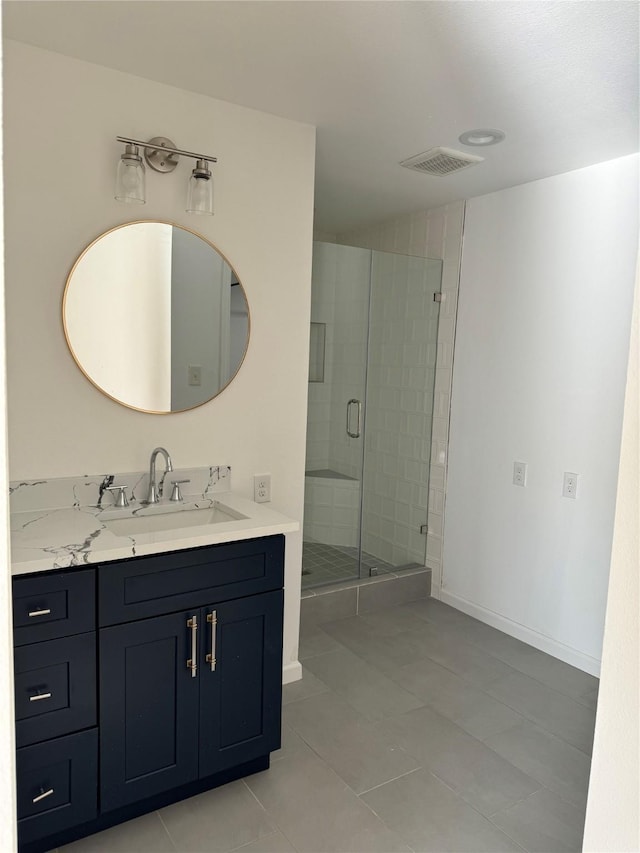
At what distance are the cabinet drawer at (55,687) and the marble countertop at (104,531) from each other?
232mm

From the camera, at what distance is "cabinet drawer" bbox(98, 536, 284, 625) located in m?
1.72

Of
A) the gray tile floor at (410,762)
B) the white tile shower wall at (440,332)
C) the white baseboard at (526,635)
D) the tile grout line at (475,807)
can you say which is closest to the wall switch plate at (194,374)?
the gray tile floor at (410,762)

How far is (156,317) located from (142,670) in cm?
123

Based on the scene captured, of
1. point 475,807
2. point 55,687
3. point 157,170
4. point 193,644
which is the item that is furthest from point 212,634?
point 157,170

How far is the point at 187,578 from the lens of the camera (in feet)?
6.05

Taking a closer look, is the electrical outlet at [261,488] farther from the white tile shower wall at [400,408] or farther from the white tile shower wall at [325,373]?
the white tile shower wall at [400,408]

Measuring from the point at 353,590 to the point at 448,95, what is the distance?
246 centimetres

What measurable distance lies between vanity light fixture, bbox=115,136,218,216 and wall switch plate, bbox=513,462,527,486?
6.52ft

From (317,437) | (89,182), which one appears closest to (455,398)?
(317,437)

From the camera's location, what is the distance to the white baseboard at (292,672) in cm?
268

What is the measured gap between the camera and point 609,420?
277 centimetres

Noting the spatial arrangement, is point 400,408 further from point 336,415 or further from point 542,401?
point 542,401

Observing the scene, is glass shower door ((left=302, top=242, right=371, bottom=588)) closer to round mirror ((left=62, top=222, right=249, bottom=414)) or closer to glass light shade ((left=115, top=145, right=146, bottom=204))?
round mirror ((left=62, top=222, right=249, bottom=414))

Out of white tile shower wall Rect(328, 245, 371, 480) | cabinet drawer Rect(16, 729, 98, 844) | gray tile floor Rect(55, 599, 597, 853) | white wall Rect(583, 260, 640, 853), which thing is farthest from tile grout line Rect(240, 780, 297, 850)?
white tile shower wall Rect(328, 245, 371, 480)
